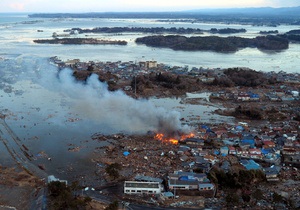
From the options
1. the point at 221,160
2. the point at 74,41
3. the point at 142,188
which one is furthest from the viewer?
the point at 74,41

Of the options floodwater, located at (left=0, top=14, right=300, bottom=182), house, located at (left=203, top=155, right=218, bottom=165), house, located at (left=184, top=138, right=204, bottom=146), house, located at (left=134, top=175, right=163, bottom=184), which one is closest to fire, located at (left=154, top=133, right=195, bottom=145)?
house, located at (left=184, top=138, right=204, bottom=146)

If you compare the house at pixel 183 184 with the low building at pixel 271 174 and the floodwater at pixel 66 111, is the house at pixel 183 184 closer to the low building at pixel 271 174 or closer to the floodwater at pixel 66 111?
the low building at pixel 271 174

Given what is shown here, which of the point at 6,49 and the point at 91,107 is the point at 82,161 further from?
the point at 6,49

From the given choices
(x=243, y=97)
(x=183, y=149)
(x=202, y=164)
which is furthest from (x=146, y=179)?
(x=243, y=97)

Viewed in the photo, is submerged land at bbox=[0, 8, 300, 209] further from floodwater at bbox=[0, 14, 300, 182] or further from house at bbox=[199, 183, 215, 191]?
floodwater at bbox=[0, 14, 300, 182]

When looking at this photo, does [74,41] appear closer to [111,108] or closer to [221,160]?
[111,108]

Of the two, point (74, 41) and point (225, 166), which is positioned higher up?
point (74, 41)
